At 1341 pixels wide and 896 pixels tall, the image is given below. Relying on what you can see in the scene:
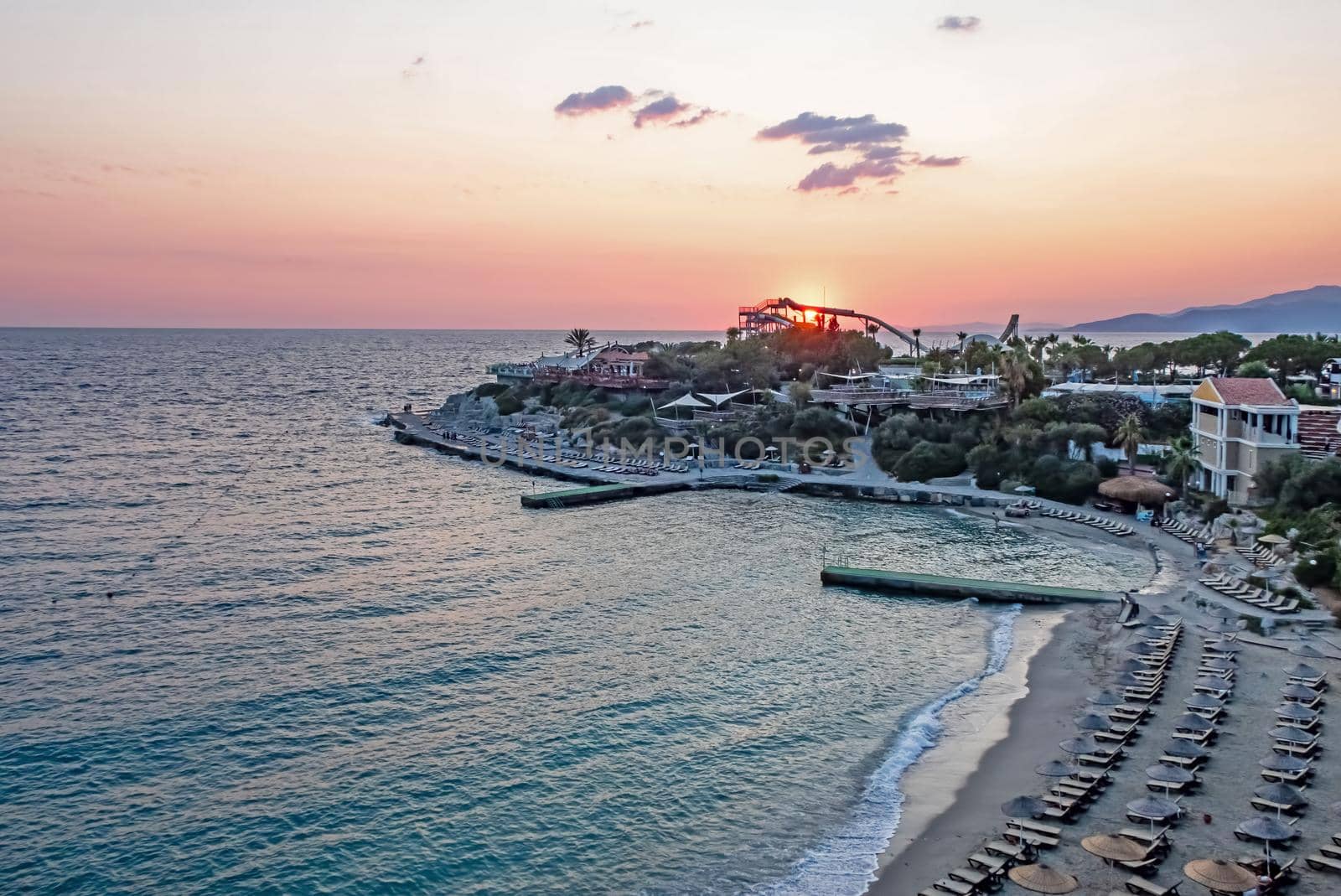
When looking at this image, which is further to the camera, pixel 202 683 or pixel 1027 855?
pixel 202 683

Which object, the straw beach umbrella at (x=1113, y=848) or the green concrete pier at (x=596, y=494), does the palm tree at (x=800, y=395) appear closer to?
Result: the green concrete pier at (x=596, y=494)

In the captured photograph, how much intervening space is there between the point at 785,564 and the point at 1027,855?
26.7 metres

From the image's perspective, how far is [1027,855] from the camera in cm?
1923

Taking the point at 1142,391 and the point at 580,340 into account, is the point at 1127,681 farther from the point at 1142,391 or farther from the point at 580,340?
the point at 580,340

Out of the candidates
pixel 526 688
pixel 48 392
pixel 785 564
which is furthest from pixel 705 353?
pixel 48 392

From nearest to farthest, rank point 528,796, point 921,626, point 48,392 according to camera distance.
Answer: point 528,796, point 921,626, point 48,392

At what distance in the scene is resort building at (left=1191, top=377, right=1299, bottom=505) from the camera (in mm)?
47469

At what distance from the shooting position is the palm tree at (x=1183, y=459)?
5256 centimetres

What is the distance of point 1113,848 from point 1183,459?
132 feet

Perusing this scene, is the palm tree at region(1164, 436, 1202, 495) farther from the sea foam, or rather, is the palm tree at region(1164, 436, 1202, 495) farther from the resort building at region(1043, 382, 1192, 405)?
the sea foam

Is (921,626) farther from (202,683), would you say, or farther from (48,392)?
(48,392)

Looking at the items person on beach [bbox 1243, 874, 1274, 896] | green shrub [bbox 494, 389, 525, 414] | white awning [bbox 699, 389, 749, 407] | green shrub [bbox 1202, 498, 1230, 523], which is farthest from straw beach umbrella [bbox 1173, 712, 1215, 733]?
green shrub [bbox 494, 389, 525, 414]

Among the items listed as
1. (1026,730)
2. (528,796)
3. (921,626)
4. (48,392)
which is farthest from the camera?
(48,392)

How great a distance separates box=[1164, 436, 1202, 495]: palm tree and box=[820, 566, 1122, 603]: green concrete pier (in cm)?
1786
